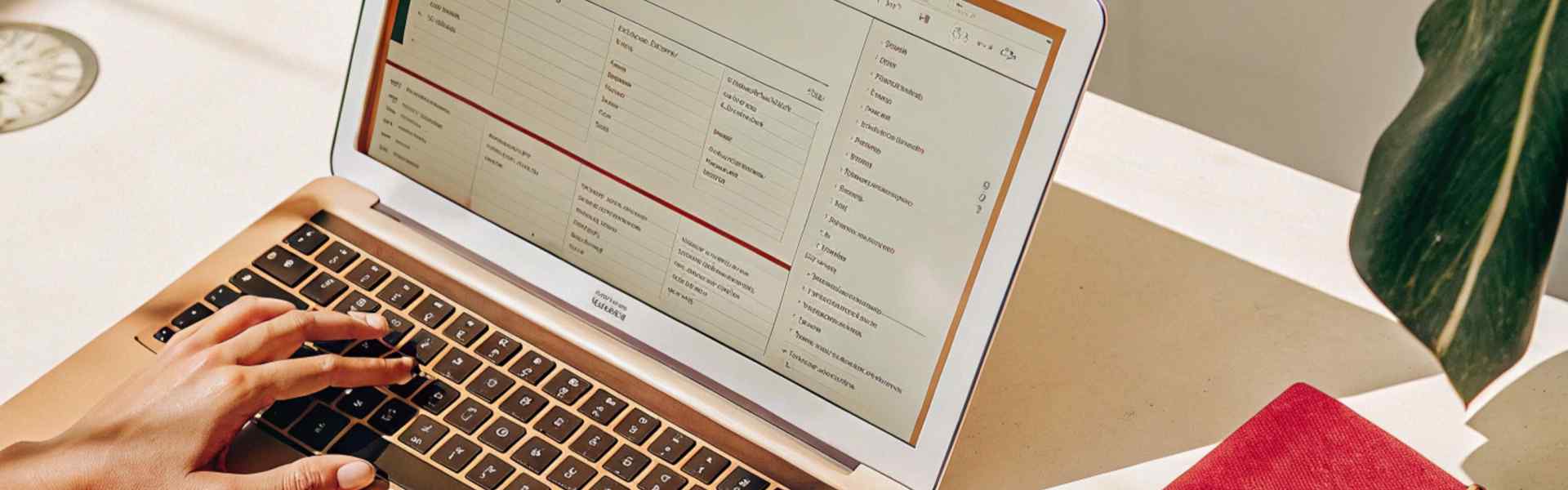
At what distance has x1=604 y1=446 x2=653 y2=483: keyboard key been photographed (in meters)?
0.65

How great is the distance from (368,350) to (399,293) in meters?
0.04

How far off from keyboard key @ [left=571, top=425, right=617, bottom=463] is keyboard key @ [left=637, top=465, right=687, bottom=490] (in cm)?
3

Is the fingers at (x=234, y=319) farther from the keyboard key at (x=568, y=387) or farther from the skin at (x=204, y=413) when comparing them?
the keyboard key at (x=568, y=387)

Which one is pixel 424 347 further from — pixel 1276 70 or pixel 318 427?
pixel 1276 70

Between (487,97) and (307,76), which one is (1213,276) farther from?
(307,76)

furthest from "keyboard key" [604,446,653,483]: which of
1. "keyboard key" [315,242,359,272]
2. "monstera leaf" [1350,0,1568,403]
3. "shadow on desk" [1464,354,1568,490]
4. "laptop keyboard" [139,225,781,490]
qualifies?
"shadow on desk" [1464,354,1568,490]

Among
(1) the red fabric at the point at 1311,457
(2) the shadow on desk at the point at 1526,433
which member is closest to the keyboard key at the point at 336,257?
(1) the red fabric at the point at 1311,457

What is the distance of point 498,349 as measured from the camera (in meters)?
0.70

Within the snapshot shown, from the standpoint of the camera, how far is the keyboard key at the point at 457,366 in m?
0.69

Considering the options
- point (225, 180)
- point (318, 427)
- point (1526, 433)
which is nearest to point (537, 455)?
point (318, 427)

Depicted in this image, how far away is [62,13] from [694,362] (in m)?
0.59

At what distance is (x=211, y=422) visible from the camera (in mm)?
652

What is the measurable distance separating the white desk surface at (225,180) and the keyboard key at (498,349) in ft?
0.75

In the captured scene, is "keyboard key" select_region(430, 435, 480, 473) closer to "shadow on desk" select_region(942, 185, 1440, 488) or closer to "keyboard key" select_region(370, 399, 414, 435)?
"keyboard key" select_region(370, 399, 414, 435)
